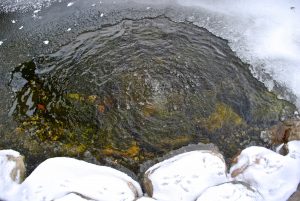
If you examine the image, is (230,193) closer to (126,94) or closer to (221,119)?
(221,119)

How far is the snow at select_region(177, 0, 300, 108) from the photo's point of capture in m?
4.61

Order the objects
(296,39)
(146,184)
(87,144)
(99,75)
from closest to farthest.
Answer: (146,184) < (87,144) < (99,75) < (296,39)

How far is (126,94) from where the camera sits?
4.33m

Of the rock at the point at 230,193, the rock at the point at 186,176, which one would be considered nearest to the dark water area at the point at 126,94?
the rock at the point at 186,176

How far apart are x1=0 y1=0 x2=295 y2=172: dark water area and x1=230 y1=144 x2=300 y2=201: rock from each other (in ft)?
1.10

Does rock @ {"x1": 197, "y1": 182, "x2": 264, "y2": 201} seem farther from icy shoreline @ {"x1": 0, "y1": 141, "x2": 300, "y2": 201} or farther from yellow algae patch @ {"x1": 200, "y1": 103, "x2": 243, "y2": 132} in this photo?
yellow algae patch @ {"x1": 200, "y1": 103, "x2": 243, "y2": 132}

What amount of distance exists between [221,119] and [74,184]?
73.8 inches

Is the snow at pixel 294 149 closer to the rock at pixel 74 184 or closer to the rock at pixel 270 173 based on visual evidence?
the rock at pixel 270 173

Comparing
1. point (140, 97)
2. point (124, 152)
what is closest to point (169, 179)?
point (124, 152)

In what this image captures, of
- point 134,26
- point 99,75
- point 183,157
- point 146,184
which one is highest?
point 134,26

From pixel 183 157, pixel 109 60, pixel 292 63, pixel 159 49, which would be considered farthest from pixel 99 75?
pixel 292 63

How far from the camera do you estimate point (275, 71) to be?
459 cm

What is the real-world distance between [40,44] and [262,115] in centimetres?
317

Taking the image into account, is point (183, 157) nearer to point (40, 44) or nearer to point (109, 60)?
point (109, 60)
